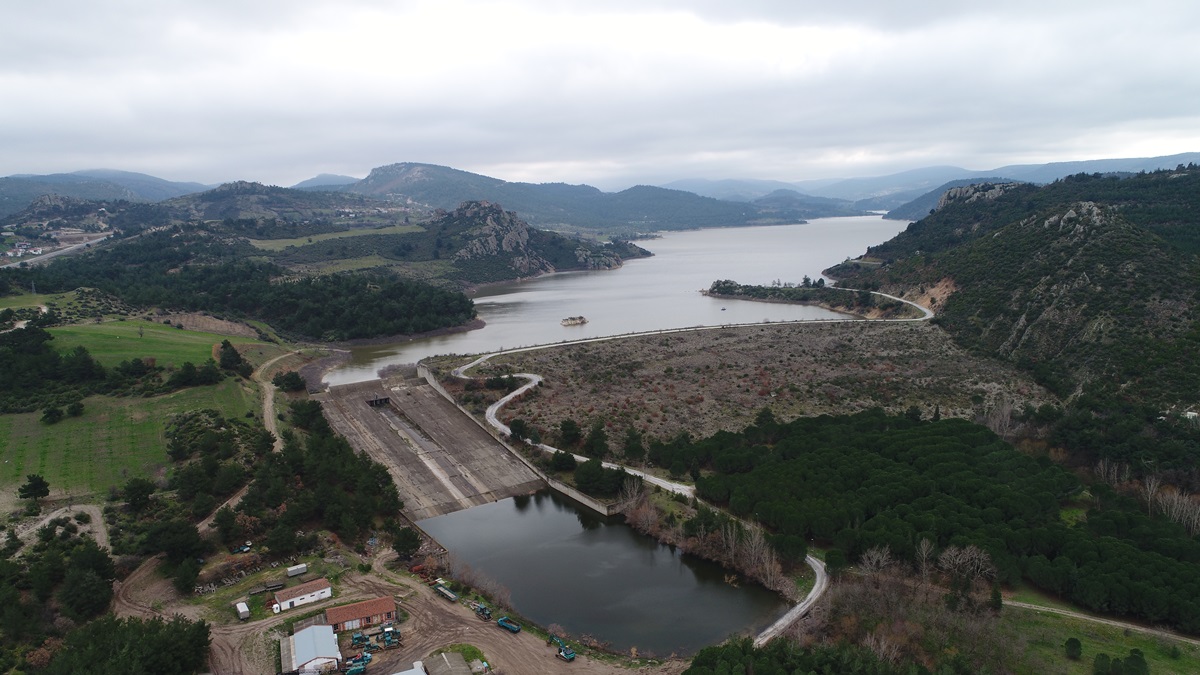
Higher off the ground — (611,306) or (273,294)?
(273,294)

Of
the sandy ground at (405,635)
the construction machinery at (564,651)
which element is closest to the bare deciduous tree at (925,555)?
the sandy ground at (405,635)

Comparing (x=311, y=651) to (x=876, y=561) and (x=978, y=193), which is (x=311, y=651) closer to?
(x=876, y=561)

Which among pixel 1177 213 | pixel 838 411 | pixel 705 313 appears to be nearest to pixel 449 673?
pixel 838 411

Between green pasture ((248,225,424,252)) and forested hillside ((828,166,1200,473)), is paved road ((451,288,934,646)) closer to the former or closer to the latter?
forested hillside ((828,166,1200,473))

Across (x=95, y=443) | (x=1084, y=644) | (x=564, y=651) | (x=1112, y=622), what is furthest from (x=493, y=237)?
(x=1084, y=644)

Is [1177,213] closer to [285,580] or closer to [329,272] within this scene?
[285,580]

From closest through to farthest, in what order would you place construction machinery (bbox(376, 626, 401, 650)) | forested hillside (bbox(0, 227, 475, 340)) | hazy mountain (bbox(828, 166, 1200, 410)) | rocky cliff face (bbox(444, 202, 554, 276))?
construction machinery (bbox(376, 626, 401, 650)) < hazy mountain (bbox(828, 166, 1200, 410)) < forested hillside (bbox(0, 227, 475, 340)) < rocky cliff face (bbox(444, 202, 554, 276))

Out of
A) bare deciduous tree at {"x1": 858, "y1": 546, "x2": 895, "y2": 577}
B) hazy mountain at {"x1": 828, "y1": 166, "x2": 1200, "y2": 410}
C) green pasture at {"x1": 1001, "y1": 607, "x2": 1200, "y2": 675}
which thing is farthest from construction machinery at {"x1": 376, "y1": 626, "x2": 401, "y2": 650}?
hazy mountain at {"x1": 828, "y1": 166, "x2": 1200, "y2": 410}
